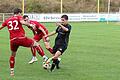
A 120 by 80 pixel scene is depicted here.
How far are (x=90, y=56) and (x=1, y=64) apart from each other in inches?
178

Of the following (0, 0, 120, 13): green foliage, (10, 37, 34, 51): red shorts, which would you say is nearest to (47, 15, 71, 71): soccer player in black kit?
(10, 37, 34, 51): red shorts

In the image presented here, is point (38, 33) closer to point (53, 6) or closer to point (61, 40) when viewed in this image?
point (61, 40)

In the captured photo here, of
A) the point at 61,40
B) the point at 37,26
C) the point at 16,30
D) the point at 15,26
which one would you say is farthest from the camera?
the point at 37,26

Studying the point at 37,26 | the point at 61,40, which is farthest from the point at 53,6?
the point at 61,40

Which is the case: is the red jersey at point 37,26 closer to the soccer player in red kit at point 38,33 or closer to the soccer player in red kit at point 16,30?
the soccer player in red kit at point 38,33

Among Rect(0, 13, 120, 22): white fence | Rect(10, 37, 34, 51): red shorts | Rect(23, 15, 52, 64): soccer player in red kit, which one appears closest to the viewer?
Rect(10, 37, 34, 51): red shorts

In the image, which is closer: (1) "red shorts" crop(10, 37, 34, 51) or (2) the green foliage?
(1) "red shorts" crop(10, 37, 34, 51)

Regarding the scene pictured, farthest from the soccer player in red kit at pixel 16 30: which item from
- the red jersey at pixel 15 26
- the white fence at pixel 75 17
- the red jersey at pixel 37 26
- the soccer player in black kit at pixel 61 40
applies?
the white fence at pixel 75 17

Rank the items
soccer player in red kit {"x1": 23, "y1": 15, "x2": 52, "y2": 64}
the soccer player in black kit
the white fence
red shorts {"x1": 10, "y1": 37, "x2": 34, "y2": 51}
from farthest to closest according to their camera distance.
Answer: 1. the white fence
2. soccer player in red kit {"x1": 23, "y1": 15, "x2": 52, "y2": 64}
3. the soccer player in black kit
4. red shorts {"x1": 10, "y1": 37, "x2": 34, "y2": 51}

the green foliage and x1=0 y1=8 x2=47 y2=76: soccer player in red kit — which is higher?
x1=0 y1=8 x2=47 y2=76: soccer player in red kit

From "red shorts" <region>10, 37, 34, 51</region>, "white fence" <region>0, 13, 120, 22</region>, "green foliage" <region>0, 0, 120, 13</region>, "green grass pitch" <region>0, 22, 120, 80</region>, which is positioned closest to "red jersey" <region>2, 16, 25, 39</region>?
"red shorts" <region>10, 37, 34, 51</region>

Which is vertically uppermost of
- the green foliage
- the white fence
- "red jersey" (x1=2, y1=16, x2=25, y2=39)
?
"red jersey" (x1=2, y1=16, x2=25, y2=39)

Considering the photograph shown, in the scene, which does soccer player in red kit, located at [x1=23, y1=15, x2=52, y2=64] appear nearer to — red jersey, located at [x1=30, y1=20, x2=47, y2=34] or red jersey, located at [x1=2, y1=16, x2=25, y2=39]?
red jersey, located at [x1=30, y1=20, x2=47, y2=34]

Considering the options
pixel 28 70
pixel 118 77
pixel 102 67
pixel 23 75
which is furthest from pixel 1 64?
pixel 118 77
